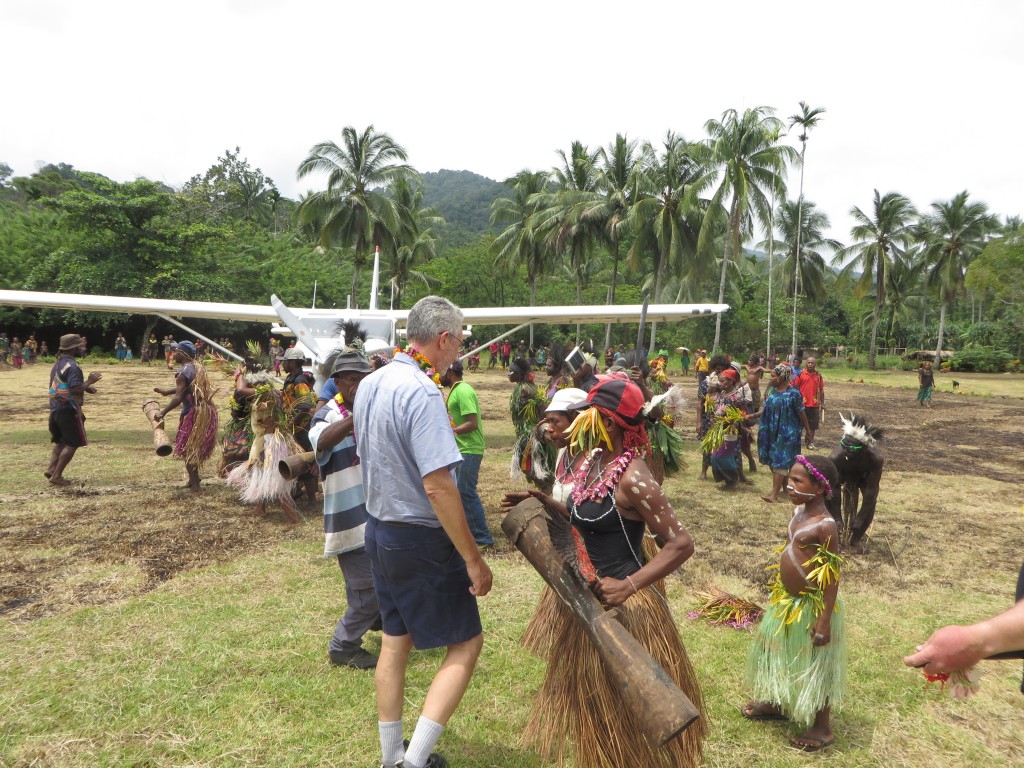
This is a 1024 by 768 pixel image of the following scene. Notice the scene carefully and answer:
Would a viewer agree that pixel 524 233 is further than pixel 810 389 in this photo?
Yes

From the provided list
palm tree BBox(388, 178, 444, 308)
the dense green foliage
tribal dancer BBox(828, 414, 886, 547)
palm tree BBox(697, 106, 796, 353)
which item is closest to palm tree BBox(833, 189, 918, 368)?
the dense green foliage

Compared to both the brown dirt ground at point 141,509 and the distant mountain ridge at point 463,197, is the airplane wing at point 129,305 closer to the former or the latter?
the brown dirt ground at point 141,509

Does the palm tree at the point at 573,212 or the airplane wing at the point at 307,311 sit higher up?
the palm tree at the point at 573,212

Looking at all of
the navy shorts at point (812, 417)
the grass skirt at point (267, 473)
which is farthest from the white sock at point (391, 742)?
the navy shorts at point (812, 417)

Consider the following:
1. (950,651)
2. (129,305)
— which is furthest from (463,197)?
(950,651)

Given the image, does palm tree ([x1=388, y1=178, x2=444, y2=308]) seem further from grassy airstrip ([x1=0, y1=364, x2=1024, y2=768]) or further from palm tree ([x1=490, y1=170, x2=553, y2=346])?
grassy airstrip ([x1=0, y1=364, x2=1024, y2=768])

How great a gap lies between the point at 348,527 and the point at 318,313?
1010 cm

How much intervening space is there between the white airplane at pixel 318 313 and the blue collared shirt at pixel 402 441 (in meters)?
8.58

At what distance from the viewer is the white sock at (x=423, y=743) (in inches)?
94.3

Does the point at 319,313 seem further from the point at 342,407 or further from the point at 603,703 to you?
the point at 603,703

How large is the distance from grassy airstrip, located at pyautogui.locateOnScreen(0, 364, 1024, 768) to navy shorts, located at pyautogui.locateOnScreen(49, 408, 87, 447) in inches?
24.9

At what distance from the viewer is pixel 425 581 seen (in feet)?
8.02

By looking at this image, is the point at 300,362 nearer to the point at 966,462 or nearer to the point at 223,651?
the point at 223,651

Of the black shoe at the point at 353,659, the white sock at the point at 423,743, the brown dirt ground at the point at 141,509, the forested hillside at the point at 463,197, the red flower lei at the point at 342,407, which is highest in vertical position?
the forested hillside at the point at 463,197
